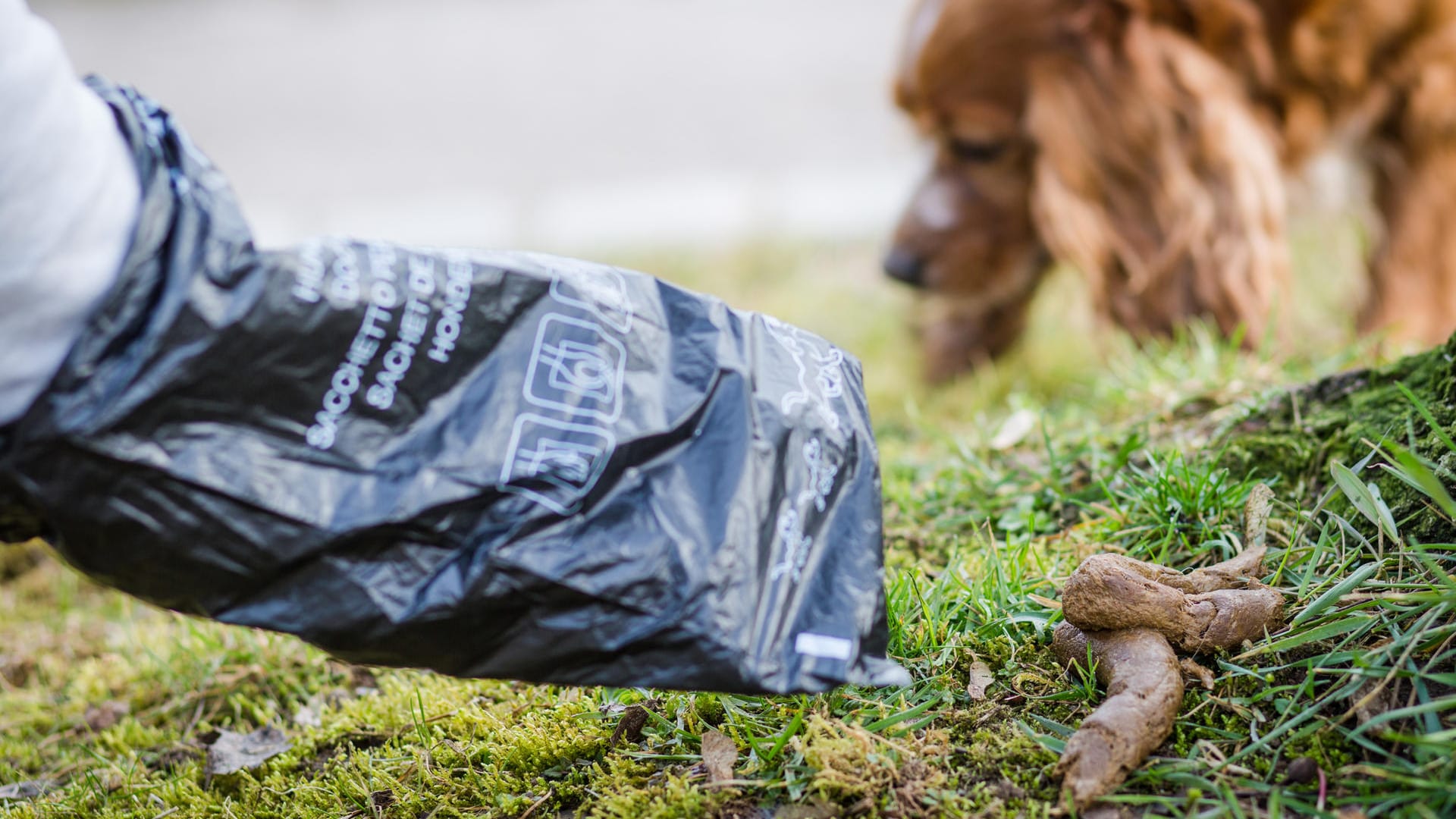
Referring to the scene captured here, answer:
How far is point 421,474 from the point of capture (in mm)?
1043

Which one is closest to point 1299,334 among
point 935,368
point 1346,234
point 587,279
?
point 935,368

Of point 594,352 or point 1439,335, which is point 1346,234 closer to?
point 1439,335

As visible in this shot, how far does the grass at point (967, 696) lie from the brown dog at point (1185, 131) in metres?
0.55

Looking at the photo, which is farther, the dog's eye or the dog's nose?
the dog's nose

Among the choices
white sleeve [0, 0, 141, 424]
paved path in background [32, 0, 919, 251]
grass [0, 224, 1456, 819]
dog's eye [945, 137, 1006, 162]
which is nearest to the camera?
white sleeve [0, 0, 141, 424]

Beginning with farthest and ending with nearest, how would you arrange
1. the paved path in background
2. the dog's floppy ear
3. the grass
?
the paved path in background
the dog's floppy ear
the grass

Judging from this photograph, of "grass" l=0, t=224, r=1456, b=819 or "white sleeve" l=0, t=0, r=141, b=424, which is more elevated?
"white sleeve" l=0, t=0, r=141, b=424

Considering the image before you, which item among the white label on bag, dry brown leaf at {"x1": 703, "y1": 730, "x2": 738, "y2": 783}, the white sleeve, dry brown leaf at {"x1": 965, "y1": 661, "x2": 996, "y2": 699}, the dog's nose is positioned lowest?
dry brown leaf at {"x1": 703, "y1": 730, "x2": 738, "y2": 783}

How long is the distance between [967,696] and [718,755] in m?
0.31

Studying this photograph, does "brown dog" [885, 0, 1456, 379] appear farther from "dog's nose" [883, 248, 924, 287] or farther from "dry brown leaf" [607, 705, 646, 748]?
"dry brown leaf" [607, 705, 646, 748]

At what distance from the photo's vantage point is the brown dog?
2.42 m

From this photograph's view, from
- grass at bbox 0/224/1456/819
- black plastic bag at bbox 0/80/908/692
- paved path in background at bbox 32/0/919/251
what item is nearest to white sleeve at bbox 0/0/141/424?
black plastic bag at bbox 0/80/908/692

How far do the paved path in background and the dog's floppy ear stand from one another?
73.9 inches

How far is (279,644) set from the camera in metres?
1.69
